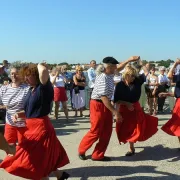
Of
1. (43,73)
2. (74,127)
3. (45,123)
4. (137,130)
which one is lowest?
(74,127)

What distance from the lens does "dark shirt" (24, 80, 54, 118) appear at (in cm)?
399

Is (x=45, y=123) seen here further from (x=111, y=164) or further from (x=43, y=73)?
(x=111, y=164)

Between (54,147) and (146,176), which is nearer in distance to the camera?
(54,147)

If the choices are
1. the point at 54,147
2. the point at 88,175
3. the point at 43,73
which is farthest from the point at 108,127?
the point at 43,73

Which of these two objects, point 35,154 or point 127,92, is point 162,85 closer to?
point 127,92

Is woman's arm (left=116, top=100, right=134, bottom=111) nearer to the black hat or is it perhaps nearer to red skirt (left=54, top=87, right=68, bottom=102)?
the black hat

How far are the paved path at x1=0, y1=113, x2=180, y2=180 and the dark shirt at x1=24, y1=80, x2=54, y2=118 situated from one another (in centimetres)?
132

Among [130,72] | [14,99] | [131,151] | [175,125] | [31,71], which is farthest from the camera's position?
[131,151]

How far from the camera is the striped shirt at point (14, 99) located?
471cm

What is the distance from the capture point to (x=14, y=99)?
473 cm

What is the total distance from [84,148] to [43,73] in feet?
7.03

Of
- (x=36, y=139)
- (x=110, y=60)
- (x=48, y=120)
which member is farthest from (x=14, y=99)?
(x=110, y=60)

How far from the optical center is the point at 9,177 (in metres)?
4.90

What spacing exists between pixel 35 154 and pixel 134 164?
2051mm
